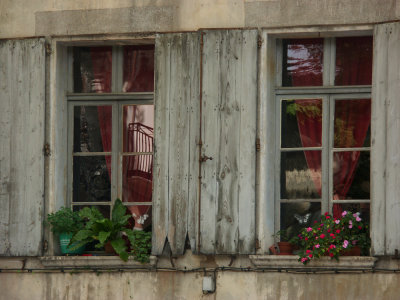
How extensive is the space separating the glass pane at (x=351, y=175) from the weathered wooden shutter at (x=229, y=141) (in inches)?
30.9

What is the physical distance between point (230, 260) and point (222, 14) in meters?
2.21

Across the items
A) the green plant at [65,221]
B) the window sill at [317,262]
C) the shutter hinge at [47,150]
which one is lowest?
the window sill at [317,262]

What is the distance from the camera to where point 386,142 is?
11609mm

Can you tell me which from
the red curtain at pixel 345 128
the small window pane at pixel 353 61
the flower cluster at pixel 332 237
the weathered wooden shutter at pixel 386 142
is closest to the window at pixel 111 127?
the red curtain at pixel 345 128

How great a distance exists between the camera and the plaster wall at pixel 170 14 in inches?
469

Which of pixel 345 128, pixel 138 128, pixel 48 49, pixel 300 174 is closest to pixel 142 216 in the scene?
Result: pixel 138 128

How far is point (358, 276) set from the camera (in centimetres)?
1162

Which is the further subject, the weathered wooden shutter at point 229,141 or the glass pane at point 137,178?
the glass pane at point 137,178

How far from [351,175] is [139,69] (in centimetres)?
226

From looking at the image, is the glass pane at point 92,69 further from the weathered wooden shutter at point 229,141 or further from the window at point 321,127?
the window at point 321,127

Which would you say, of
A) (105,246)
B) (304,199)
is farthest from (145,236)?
(304,199)

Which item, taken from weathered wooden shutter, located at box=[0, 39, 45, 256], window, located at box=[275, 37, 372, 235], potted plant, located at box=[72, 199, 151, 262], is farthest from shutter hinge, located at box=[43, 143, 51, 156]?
window, located at box=[275, 37, 372, 235]

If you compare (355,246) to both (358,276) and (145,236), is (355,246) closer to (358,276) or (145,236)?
(358,276)

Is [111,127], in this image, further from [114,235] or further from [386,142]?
[386,142]
